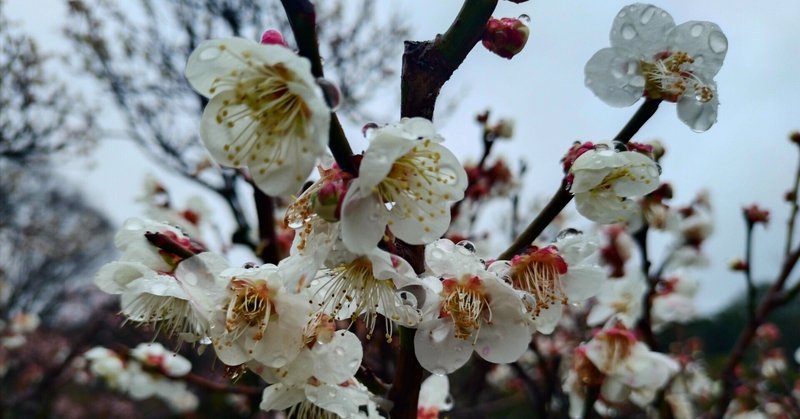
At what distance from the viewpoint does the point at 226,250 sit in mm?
2865

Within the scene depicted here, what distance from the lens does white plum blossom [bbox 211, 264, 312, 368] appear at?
2.68 ft

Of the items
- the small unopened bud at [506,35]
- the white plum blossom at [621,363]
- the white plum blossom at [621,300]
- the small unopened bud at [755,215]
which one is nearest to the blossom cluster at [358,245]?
the small unopened bud at [506,35]

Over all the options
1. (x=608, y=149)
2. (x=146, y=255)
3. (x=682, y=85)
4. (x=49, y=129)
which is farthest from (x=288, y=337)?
(x=49, y=129)

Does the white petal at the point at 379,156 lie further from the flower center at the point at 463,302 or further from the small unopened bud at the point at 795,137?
the small unopened bud at the point at 795,137

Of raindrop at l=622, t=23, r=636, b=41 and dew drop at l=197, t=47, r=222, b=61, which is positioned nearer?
dew drop at l=197, t=47, r=222, b=61

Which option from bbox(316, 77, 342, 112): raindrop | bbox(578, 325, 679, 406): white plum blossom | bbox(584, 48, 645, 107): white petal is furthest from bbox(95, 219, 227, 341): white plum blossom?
bbox(578, 325, 679, 406): white plum blossom

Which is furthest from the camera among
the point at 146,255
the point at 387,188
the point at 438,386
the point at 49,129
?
the point at 49,129

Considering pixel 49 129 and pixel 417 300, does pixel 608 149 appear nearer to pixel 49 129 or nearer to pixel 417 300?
pixel 417 300

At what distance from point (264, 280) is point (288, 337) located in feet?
0.29

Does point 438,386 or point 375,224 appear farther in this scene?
point 438,386

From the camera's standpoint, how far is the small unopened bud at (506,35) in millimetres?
855

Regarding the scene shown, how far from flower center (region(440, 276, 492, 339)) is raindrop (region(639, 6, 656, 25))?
464 millimetres

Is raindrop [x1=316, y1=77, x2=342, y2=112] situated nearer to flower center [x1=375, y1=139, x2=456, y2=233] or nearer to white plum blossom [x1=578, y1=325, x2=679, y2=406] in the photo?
flower center [x1=375, y1=139, x2=456, y2=233]

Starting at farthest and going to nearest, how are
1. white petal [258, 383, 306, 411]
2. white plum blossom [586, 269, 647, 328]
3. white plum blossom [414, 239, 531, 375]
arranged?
white plum blossom [586, 269, 647, 328], white petal [258, 383, 306, 411], white plum blossom [414, 239, 531, 375]
